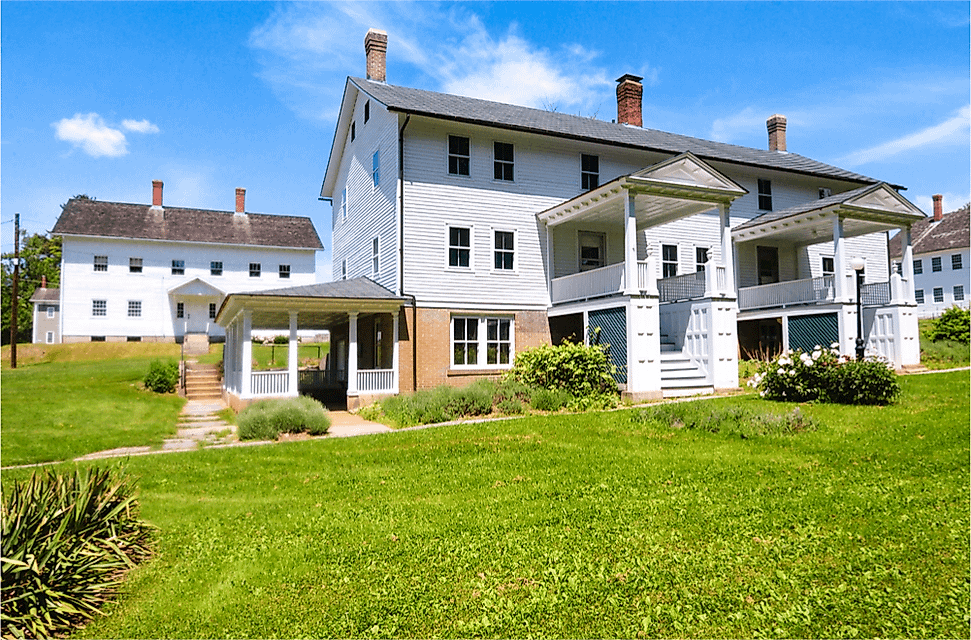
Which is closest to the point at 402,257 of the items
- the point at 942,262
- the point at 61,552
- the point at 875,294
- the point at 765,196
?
the point at 61,552

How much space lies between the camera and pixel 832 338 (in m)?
20.3

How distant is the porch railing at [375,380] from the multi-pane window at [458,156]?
21.2 ft

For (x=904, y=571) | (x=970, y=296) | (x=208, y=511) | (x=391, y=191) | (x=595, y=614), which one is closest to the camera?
(x=595, y=614)

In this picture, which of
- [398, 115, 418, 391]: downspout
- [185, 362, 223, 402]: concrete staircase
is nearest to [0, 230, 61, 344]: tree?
[185, 362, 223, 402]: concrete staircase

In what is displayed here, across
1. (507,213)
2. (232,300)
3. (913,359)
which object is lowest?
(913,359)

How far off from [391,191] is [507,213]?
12.1 feet

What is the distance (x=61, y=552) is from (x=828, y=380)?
1353cm

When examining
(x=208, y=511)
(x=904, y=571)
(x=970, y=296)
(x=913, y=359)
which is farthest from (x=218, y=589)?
(x=970, y=296)

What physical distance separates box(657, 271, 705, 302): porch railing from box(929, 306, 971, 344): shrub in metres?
13.3

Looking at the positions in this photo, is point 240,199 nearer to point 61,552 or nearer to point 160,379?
point 160,379

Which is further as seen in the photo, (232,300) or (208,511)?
(232,300)

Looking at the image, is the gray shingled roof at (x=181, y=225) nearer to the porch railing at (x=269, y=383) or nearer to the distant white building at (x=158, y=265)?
the distant white building at (x=158, y=265)

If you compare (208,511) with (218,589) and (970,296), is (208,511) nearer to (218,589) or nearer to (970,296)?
(218,589)

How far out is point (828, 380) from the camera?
13523 mm
